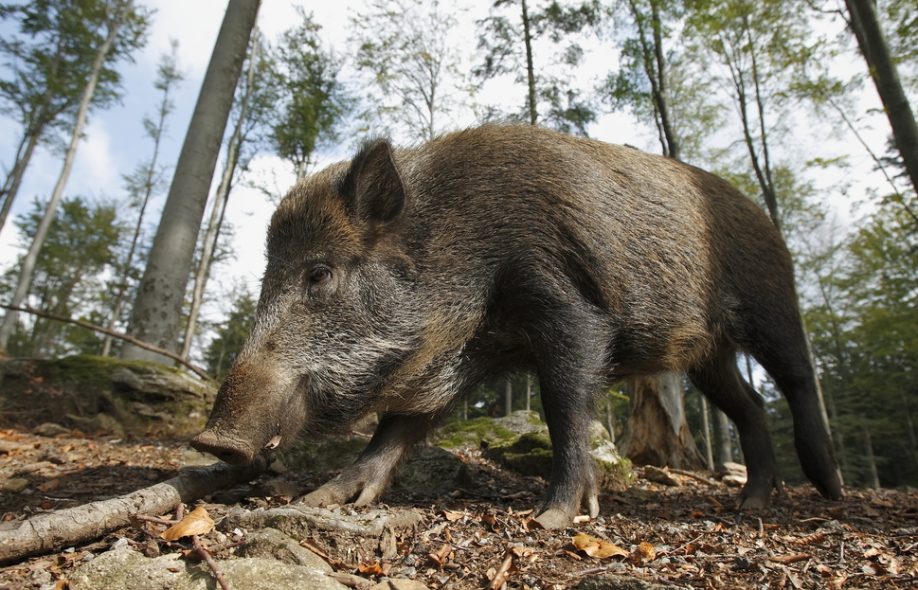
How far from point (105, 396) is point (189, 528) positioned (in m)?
4.49

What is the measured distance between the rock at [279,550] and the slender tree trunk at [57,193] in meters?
19.7

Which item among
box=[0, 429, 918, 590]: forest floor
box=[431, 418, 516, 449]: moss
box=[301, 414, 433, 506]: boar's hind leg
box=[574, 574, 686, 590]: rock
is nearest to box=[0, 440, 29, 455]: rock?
box=[0, 429, 918, 590]: forest floor

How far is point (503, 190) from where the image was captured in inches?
150

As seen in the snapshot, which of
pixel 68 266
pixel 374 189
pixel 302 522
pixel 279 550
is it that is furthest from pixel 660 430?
pixel 68 266

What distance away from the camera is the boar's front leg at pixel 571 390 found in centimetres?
329

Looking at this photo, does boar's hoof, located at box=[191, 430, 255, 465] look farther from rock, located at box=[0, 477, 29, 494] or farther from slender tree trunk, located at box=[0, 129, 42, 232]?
slender tree trunk, located at box=[0, 129, 42, 232]

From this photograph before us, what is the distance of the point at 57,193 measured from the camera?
19.2m

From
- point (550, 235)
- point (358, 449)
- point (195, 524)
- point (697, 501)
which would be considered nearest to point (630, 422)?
point (697, 501)

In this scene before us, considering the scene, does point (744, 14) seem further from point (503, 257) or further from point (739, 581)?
point (739, 581)

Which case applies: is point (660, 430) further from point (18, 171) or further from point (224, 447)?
point (18, 171)

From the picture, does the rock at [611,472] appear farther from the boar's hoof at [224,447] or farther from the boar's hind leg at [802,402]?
the boar's hoof at [224,447]

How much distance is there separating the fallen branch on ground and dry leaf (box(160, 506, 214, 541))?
24cm

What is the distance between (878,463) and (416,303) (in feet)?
117

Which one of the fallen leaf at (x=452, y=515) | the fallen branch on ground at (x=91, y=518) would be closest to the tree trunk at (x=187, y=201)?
the fallen branch on ground at (x=91, y=518)
